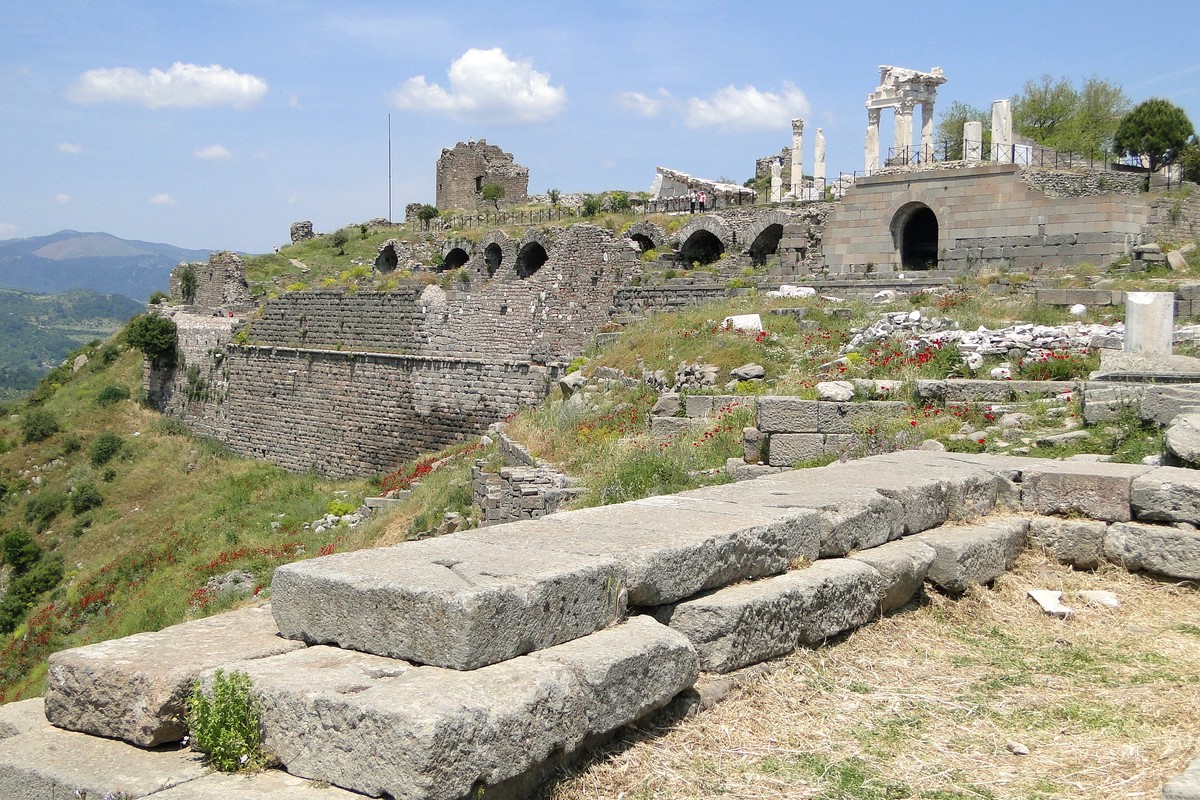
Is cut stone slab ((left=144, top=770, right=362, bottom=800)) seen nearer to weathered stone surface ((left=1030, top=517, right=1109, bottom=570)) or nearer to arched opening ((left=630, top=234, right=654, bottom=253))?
weathered stone surface ((left=1030, top=517, right=1109, bottom=570))

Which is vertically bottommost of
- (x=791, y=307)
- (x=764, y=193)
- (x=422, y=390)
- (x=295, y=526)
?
(x=295, y=526)

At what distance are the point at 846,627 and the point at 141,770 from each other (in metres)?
2.76

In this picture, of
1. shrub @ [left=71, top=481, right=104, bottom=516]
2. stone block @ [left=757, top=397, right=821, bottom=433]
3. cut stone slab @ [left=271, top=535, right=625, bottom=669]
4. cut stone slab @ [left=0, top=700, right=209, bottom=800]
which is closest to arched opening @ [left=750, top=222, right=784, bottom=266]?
shrub @ [left=71, top=481, right=104, bottom=516]

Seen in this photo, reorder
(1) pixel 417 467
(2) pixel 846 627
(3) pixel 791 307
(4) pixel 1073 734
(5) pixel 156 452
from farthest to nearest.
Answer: (5) pixel 156 452, (1) pixel 417 467, (3) pixel 791 307, (2) pixel 846 627, (4) pixel 1073 734

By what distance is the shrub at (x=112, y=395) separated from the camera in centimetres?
2878

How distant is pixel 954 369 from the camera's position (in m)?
10.3

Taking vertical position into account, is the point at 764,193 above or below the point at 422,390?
above

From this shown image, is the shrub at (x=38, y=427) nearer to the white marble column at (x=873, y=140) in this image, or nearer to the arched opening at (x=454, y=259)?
the arched opening at (x=454, y=259)

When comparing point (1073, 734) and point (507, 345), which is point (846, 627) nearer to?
point (1073, 734)

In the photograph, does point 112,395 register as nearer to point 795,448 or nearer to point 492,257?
point 492,257

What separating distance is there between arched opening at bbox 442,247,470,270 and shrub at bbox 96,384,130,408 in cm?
975

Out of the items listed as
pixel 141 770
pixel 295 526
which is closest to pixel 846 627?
pixel 141 770

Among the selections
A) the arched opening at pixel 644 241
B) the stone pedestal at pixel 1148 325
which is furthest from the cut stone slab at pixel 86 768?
the arched opening at pixel 644 241

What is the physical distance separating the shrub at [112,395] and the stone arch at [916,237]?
69.5ft
